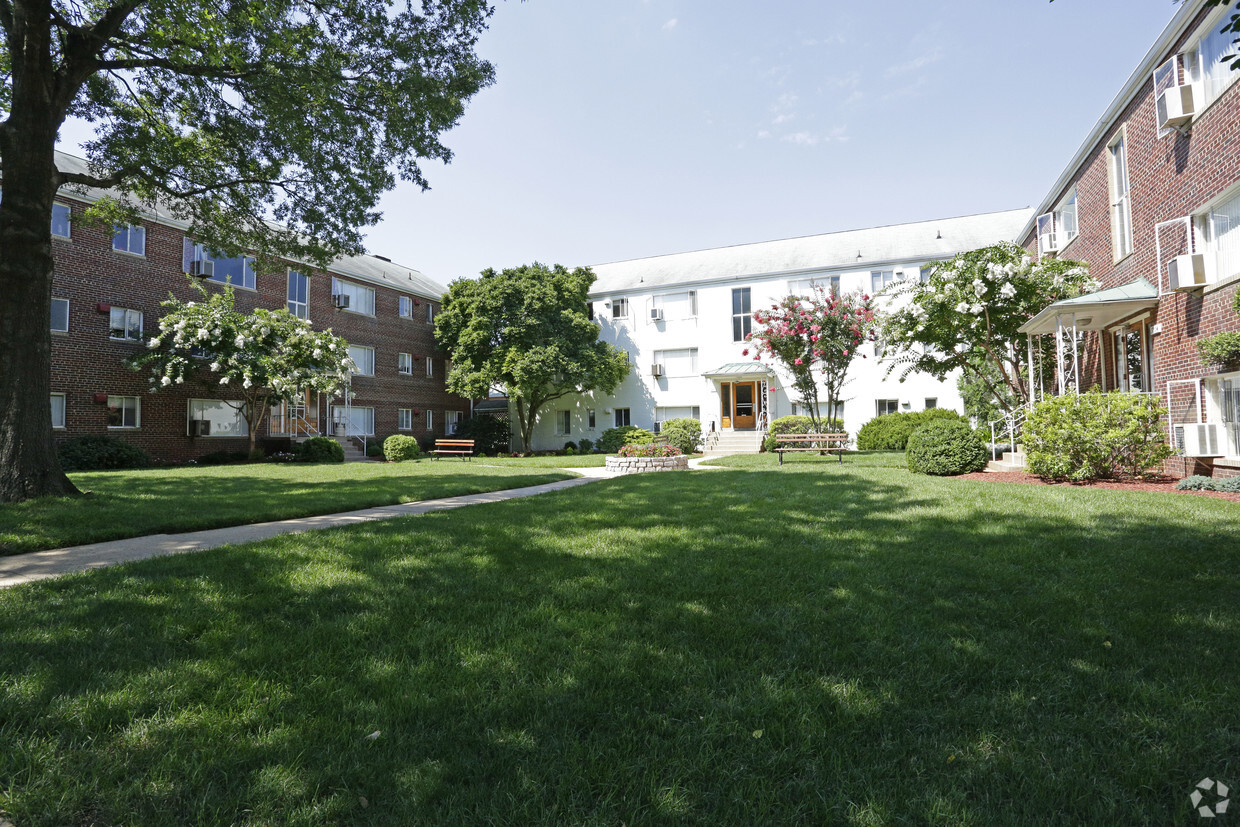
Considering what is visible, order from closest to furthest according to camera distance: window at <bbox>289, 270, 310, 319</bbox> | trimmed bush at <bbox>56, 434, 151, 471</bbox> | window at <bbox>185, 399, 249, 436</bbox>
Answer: trimmed bush at <bbox>56, 434, 151, 471</bbox>
window at <bbox>185, 399, 249, 436</bbox>
window at <bbox>289, 270, 310, 319</bbox>

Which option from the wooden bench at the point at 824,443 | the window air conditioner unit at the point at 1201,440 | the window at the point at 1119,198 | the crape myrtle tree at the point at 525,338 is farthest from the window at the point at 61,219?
the window at the point at 1119,198

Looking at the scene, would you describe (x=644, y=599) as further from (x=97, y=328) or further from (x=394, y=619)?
(x=97, y=328)

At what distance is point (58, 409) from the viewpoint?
1720 centimetres

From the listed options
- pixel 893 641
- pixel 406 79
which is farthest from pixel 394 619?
pixel 406 79

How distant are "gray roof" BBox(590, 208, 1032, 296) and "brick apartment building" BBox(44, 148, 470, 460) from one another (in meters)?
10.6

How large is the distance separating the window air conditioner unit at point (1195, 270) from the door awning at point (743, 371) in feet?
54.6

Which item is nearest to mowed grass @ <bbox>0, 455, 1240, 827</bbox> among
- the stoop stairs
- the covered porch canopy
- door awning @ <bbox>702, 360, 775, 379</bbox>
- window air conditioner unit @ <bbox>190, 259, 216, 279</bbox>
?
the covered porch canopy

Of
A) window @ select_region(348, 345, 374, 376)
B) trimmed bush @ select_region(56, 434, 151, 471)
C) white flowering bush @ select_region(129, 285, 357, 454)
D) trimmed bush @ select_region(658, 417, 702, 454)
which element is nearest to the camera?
trimmed bush @ select_region(56, 434, 151, 471)

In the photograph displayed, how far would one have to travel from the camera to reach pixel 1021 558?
4.76 meters

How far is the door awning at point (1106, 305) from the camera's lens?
11070 millimetres

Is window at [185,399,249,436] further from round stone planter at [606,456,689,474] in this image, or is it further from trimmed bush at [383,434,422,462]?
round stone planter at [606,456,689,474]

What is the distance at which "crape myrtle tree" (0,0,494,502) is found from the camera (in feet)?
26.1

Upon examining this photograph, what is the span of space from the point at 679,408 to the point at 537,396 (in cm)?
669

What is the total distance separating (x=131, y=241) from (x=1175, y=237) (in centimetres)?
2604
